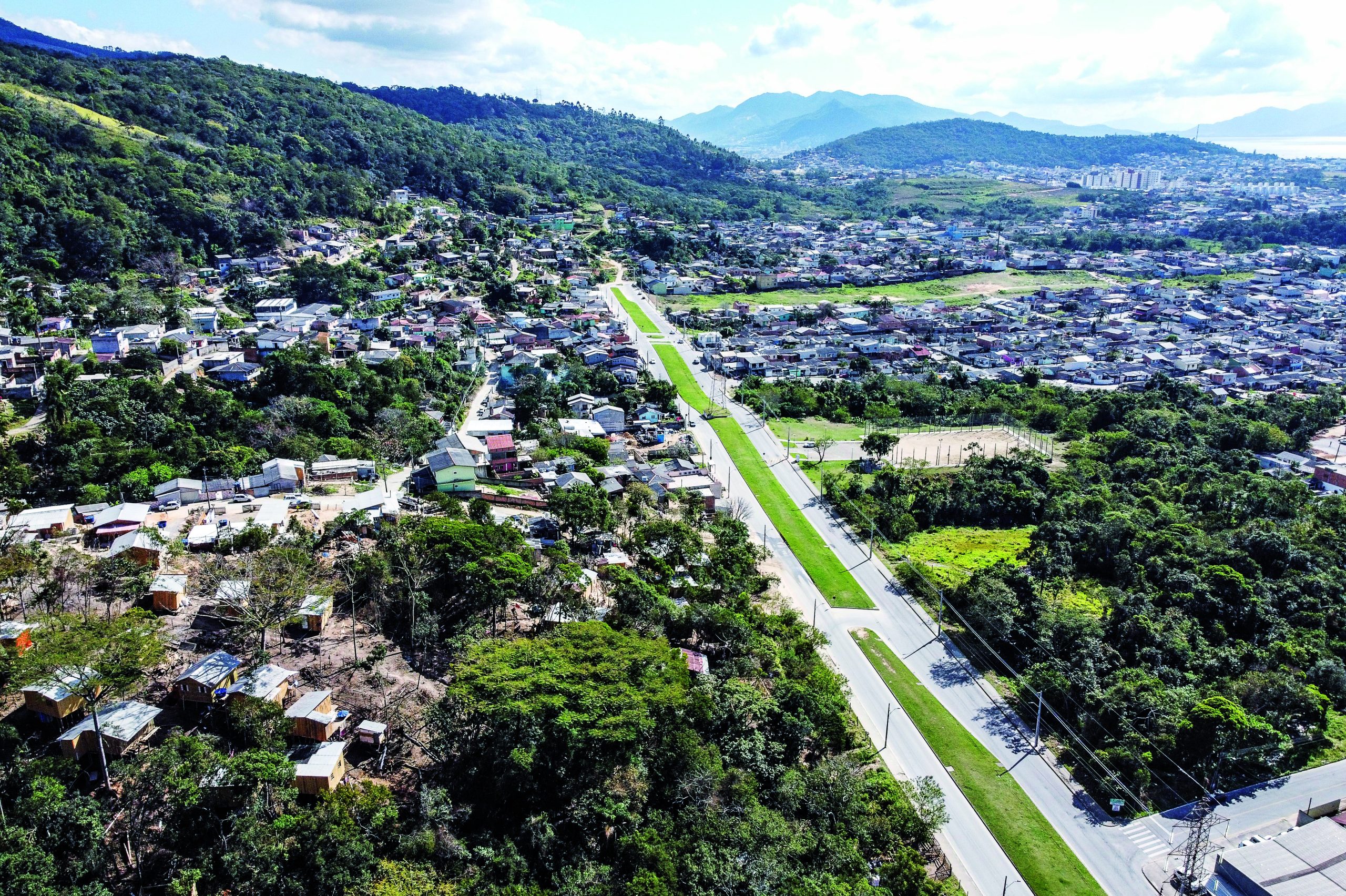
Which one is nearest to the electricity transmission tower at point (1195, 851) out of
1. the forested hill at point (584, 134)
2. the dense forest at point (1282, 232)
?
the dense forest at point (1282, 232)

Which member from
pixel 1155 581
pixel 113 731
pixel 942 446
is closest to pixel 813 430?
pixel 942 446

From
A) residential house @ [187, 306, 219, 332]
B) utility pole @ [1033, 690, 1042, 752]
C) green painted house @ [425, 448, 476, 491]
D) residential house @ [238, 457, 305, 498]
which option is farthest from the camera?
residential house @ [187, 306, 219, 332]

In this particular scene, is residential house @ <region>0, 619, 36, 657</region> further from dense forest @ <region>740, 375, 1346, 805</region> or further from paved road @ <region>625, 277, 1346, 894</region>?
dense forest @ <region>740, 375, 1346, 805</region>

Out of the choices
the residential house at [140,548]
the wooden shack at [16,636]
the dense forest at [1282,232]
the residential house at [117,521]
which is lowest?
the residential house at [117,521]

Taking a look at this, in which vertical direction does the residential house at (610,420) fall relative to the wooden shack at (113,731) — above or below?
below

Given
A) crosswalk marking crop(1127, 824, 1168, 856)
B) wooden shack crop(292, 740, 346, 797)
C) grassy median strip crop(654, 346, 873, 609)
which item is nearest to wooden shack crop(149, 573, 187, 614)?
wooden shack crop(292, 740, 346, 797)

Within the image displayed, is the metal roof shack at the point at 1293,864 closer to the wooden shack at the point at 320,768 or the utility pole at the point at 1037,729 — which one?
the utility pole at the point at 1037,729
